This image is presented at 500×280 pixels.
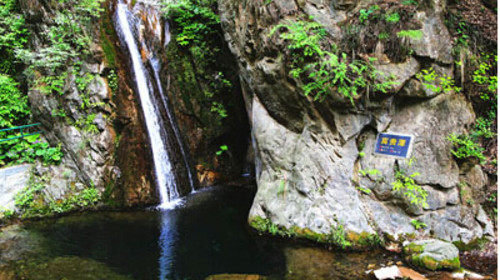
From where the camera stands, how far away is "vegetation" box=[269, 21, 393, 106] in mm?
6000

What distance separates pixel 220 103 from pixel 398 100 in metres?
5.80

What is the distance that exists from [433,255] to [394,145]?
2.12 metres

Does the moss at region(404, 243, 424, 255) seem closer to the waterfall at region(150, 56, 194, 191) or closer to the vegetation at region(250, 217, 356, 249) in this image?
the vegetation at region(250, 217, 356, 249)

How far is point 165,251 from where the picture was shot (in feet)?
20.9

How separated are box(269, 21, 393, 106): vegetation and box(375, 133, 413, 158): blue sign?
3.20 ft

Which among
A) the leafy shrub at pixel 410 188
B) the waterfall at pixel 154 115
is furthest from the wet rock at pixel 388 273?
the waterfall at pixel 154 115

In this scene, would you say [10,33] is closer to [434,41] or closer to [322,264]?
[322,264]

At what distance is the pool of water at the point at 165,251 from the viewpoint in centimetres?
554

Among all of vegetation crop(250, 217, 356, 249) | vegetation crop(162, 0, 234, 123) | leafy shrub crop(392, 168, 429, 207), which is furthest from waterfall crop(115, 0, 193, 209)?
leafy shrub crop(392, 168, 429, 207)

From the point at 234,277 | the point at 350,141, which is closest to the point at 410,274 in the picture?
the point at 350,141

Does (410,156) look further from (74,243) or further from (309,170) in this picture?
(74,243)

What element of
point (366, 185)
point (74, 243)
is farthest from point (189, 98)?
point (366, 185)

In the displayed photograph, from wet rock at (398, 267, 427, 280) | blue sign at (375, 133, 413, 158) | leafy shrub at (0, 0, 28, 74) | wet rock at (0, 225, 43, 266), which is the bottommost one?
wet rock at (398, 267, 427, 280)

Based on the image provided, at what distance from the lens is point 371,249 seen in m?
5.94
